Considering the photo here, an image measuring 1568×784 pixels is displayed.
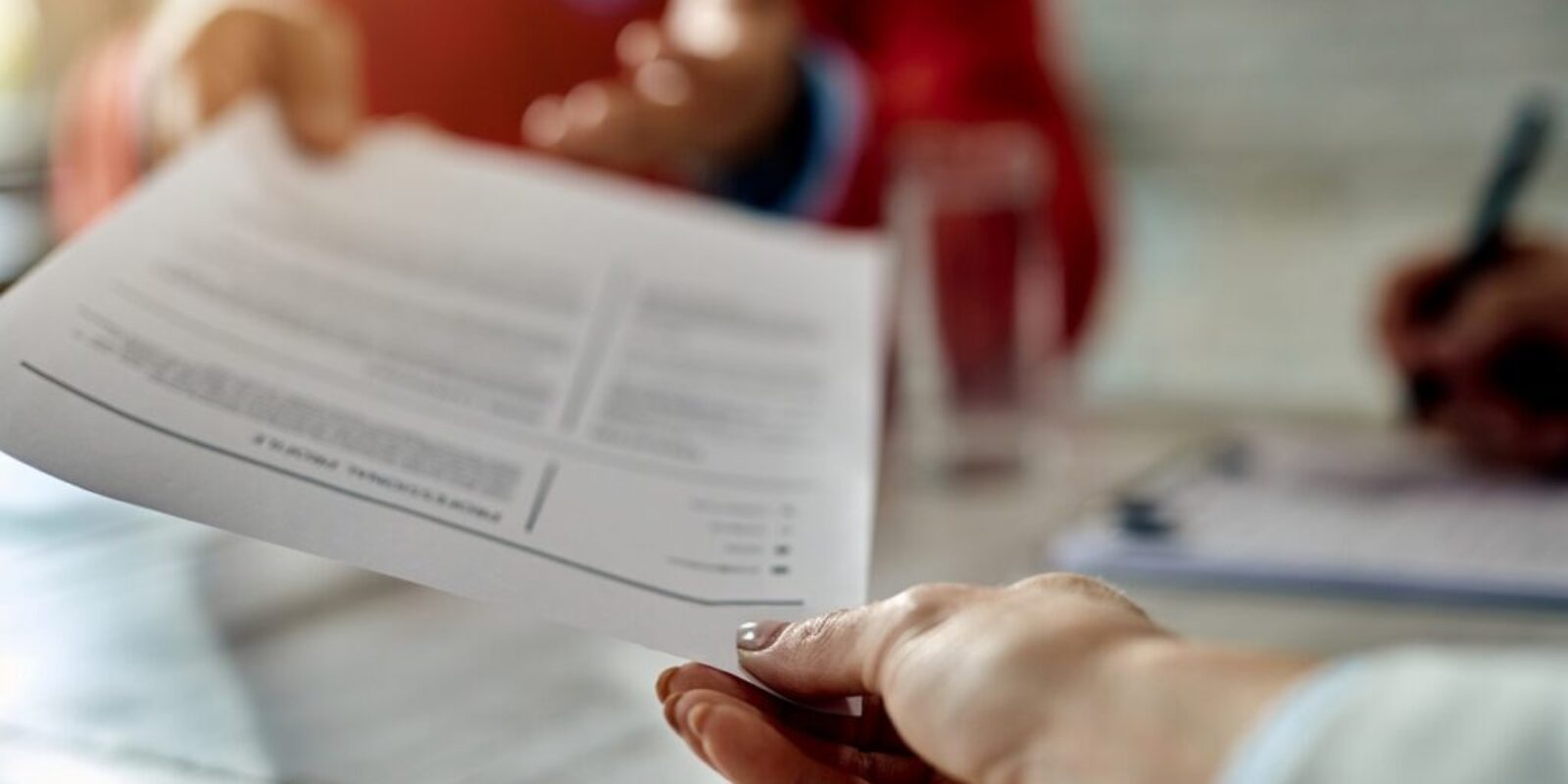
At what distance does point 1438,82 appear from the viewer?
2055 millimetres

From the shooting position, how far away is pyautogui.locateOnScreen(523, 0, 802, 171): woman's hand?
0.70 meters

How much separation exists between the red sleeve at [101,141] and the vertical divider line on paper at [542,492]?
0.42m

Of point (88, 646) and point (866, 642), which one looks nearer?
point (866, 642)

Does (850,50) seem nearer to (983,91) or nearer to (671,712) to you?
(983,91)

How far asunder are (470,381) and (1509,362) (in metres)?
0.46

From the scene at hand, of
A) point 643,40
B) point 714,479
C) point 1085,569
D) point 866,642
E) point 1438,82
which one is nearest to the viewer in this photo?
point 866,642

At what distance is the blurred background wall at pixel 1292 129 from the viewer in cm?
191

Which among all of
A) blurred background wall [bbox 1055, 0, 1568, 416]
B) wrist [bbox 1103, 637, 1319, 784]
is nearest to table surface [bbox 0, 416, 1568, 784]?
wrist [bbox 1103, 637, 1319, 784]

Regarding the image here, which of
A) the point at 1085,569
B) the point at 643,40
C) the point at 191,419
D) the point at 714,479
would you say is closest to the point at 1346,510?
the point at 1085,569

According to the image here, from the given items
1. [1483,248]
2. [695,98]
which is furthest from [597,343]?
[1483,248]

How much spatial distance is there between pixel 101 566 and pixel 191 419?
25 centimetres

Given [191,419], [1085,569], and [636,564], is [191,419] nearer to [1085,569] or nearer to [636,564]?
[636,564]

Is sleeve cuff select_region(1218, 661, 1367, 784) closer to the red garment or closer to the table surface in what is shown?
the table surface

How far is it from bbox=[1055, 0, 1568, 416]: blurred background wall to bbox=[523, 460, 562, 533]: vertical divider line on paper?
140 cm
